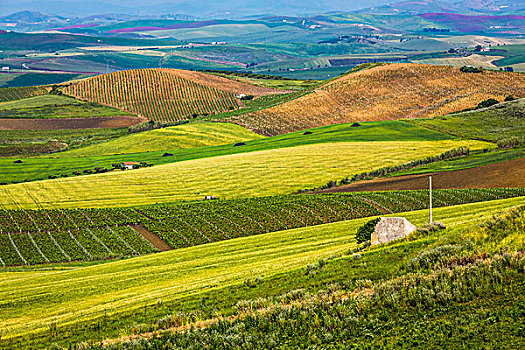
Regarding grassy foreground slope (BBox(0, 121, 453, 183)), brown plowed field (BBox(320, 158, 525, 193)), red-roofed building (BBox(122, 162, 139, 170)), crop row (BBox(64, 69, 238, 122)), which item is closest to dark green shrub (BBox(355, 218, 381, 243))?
brown plowed field (BBox(320, 158, 525, 193))

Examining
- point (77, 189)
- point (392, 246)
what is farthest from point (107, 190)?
point (392, 246)

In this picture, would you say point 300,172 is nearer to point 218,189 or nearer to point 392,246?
point 218,189

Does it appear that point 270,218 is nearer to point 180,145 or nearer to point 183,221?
point 183,221

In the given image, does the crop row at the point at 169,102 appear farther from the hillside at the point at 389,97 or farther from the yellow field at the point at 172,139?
the yellow field at the point at 172,139

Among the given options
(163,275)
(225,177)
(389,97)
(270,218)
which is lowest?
(225,177)

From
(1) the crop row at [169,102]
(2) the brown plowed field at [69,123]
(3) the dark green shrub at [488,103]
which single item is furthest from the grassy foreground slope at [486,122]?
(2) the brown plowed field at [69,123]

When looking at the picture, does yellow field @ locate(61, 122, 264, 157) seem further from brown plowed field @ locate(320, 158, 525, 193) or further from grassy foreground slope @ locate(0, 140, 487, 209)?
brown plowed field @ locate(320, 158, 525, 193)

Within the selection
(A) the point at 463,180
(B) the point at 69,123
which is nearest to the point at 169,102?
(B) the point at 69,123
